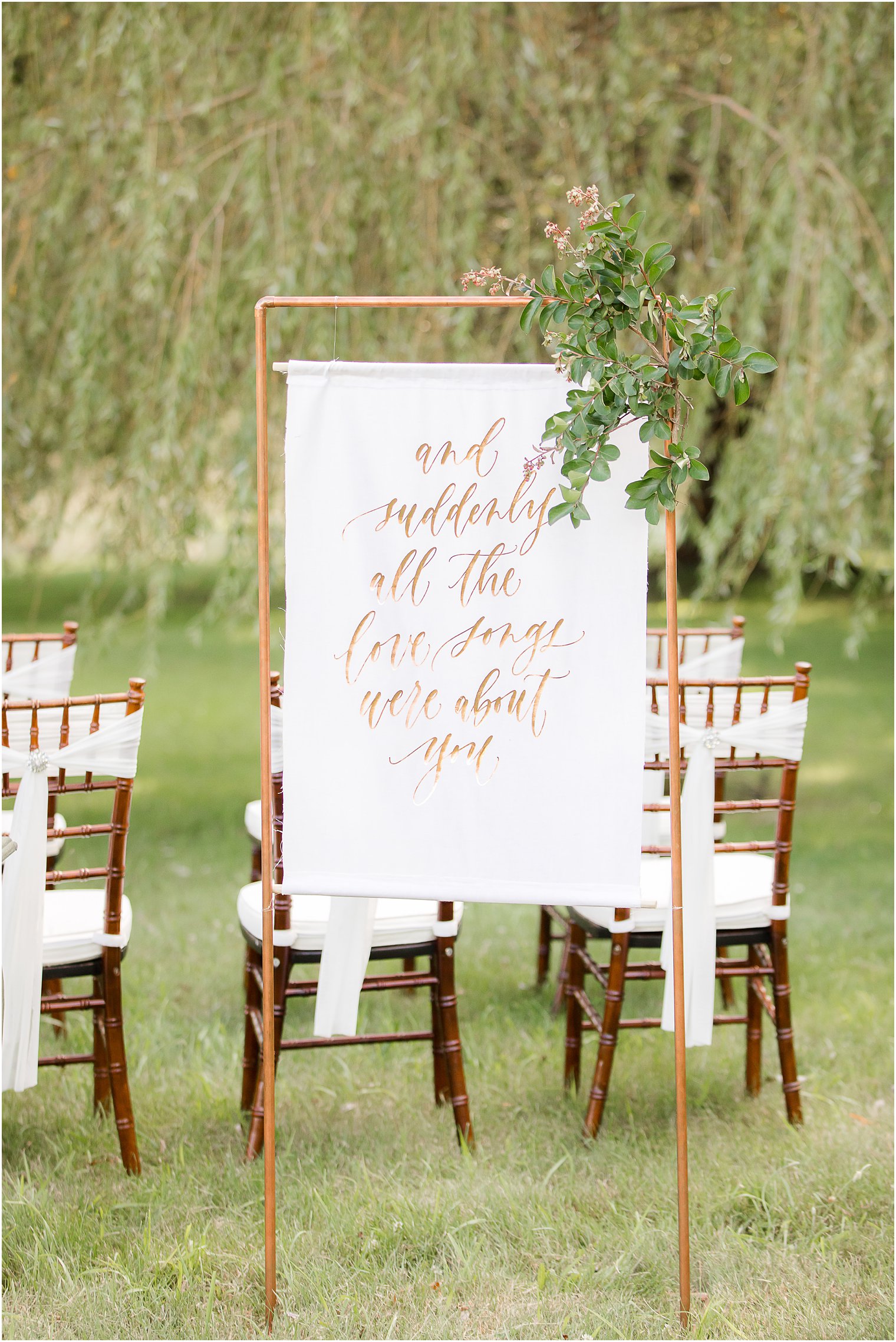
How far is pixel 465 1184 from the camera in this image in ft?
8.55

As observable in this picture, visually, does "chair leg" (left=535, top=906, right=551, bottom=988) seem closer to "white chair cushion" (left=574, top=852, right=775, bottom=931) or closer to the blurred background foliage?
"white chair cushion" (left=574, top=852, right=775, bottom=931)

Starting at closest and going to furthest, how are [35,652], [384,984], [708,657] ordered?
1. [384,984]
2. [708,657]
3. [35,652]

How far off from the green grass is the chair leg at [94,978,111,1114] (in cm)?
6

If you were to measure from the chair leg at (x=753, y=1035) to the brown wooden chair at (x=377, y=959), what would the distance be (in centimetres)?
75

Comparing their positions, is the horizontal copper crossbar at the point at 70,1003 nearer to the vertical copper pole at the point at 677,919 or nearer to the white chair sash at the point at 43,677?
the white chair sash at the point at 43,677

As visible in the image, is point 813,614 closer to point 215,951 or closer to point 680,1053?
point 215,951

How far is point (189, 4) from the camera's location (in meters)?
4.40

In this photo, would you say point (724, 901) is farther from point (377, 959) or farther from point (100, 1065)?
point (100, 1065)

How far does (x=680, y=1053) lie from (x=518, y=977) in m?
1.70

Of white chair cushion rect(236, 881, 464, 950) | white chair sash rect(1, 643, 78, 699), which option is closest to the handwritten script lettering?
white chair cushion rect(236, 881, 464, 950)

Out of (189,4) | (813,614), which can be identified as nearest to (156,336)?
(189,4)

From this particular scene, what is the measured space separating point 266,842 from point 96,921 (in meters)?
0.63

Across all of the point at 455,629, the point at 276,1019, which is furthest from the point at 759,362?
the point at 276,1019

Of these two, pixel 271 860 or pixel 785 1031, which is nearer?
pixel 271 860
